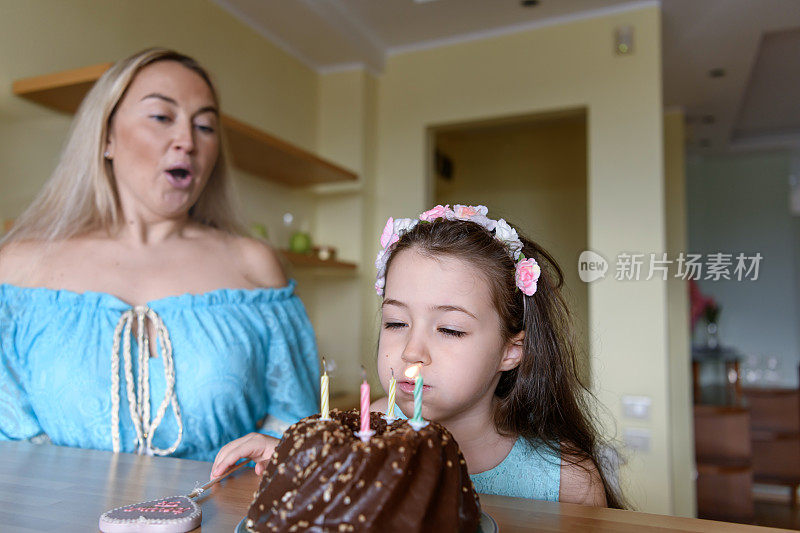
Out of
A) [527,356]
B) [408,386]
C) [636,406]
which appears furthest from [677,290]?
[408,386]

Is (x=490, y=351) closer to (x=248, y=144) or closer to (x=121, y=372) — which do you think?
(x=121, y=372)

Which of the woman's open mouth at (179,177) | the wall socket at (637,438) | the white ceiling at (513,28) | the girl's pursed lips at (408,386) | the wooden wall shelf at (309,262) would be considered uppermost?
the white ceiling at (513,28)

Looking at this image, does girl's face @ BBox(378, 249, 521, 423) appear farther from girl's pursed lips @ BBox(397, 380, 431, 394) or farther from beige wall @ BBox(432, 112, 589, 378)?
beige wall @ BBox(432, 112, 589, 378)

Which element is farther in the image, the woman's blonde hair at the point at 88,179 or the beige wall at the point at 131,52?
the beige wall at the point at 131,52

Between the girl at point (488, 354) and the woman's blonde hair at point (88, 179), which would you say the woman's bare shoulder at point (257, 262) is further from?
the girl at point (488, 354)

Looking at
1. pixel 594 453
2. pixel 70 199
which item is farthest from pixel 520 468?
pixel 70 199

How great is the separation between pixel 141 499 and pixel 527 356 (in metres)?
0.56

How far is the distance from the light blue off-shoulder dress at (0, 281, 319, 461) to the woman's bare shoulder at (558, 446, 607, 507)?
2.01ft

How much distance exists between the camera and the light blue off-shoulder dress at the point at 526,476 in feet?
2.83

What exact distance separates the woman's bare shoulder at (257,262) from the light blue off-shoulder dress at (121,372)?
5.7 inches

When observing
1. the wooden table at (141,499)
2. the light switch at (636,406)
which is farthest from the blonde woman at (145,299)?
the light switch at (636,406)

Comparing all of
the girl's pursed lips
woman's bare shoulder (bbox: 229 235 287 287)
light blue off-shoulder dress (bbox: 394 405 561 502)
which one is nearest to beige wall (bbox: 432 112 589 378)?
woman's bare shoulder (bbox: 229 235 287 287)

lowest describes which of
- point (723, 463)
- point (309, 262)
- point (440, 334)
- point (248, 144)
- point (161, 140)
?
point (723, 463)

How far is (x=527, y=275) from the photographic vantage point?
90cm
